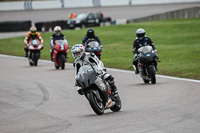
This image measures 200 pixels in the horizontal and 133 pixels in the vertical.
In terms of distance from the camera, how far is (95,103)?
10.2 metres

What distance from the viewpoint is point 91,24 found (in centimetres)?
5722

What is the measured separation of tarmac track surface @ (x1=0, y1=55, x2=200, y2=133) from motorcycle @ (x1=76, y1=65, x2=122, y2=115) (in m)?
0.20

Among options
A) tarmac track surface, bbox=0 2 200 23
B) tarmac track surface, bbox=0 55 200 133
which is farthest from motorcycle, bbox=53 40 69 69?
tarmac track surface, bbox=0 2 200 23

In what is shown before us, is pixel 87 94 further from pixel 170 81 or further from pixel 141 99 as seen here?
pixel 170 81

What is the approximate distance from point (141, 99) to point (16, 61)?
638 inches

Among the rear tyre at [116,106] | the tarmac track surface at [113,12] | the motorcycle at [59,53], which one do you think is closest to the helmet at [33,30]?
the motorcycle at [59,53]

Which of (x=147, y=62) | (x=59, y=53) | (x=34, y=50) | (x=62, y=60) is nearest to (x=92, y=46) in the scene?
(x=62, y=60)

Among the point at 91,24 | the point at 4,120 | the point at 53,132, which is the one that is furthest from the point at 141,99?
the point at 91,24

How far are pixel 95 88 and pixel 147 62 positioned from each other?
553 centimetres

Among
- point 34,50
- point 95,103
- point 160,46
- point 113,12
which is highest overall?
point 95,103

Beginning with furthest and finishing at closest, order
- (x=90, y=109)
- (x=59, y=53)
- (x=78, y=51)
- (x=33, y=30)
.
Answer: (x=33, y=30) < (x=59, y=53) < (x=90, y=109) < (x=78, y=51)

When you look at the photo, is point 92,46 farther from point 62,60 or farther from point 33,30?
point 33,30

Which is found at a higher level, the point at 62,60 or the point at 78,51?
the point at 78,51

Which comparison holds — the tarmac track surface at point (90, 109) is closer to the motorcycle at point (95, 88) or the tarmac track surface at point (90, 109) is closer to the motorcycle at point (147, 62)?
the motorcycle at point (95, 88)
